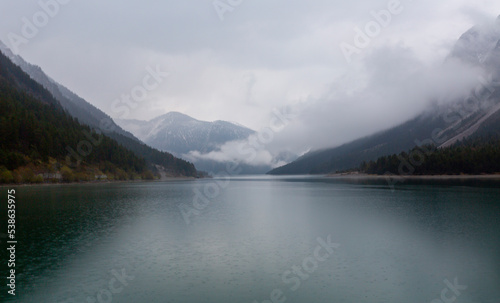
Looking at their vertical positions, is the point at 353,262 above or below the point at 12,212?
below

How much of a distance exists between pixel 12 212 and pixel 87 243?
30.3m

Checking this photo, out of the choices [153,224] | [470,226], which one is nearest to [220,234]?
[153,224]

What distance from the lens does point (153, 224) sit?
1937 inches

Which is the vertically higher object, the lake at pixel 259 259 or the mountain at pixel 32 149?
the mountain at pixel 32 149

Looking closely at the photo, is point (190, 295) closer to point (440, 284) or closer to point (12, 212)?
point (440, 284)

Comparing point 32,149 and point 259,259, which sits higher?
point 32,149

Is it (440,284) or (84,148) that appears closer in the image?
(440,284)

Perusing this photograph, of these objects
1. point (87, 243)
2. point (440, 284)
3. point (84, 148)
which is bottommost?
point (440, 284)

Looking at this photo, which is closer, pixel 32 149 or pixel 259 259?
pixel 259 259

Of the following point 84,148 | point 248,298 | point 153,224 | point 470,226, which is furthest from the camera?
point 84,148

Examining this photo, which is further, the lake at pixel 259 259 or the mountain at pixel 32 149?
the mountain at pixel 32 149

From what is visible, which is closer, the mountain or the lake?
the lake

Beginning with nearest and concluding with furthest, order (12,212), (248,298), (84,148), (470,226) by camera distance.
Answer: (248,298), (470,226), (12,212), (84,148)

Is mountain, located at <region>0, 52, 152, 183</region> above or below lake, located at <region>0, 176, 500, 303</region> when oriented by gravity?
above
